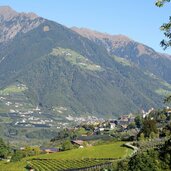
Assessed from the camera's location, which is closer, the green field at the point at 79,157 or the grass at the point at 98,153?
the green field at the point at 79,157

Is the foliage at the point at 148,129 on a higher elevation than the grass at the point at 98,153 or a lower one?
higher

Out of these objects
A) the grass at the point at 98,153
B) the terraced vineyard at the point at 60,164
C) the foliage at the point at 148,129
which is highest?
the foliage at the point at 148,129

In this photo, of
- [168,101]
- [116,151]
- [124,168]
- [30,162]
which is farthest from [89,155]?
[168,101]

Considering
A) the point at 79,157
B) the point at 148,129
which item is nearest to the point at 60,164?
the point at 79,157

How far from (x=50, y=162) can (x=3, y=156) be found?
39.0m

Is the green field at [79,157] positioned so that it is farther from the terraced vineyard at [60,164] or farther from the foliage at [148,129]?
the foliage at [148,129]

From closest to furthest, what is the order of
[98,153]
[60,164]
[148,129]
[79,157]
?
[60,164] < [79,157] < [98,153] < [148,129]

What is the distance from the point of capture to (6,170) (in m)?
88.7

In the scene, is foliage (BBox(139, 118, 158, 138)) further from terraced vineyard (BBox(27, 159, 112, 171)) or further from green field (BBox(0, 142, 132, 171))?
terraced vineyard (BBox(27, 159, 112, 171))

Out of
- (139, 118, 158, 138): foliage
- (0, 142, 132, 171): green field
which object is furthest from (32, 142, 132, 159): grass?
(139, 118, 158, 138): foliage

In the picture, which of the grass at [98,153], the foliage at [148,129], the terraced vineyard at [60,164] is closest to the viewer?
the terraced vineyard at [60,164]

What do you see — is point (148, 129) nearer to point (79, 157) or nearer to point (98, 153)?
point (98, 153)

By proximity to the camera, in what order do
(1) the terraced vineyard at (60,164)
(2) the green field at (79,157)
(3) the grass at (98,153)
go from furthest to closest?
1. (3) the grass at (98,153)
2. (2) the green field at (79,157)
3. (1) the terraced vineyard at (60,164)

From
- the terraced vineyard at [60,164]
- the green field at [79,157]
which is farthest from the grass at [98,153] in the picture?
the terraced vineyard at [60,164]
